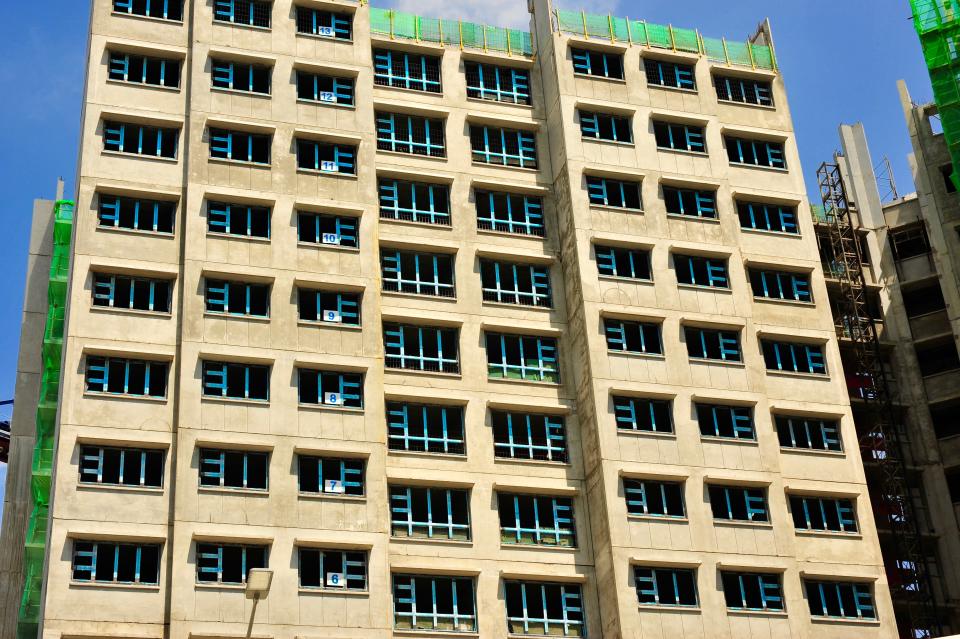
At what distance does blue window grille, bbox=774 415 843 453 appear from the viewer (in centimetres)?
5075

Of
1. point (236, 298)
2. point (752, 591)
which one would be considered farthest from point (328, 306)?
point (752, 591)

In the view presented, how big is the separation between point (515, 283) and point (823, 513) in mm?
14450

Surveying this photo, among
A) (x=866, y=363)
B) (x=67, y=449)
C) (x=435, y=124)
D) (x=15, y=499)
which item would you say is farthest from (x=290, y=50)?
(x=866, y=363)

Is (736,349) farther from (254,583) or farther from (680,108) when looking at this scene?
(254,583)

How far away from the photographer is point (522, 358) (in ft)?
164

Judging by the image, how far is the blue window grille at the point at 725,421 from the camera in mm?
49406

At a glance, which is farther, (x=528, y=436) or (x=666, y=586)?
(x=528, y=436)

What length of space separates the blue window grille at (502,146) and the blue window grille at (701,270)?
7.30 m

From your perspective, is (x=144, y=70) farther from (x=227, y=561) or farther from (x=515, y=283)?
(x=227, y=561)

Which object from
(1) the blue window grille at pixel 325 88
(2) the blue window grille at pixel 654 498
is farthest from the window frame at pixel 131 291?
(2) the blue window grille at pixel 654 498

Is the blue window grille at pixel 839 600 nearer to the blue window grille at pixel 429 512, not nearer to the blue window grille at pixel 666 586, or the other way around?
the blue window grille at pixel 666 586

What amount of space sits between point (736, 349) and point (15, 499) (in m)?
30.8

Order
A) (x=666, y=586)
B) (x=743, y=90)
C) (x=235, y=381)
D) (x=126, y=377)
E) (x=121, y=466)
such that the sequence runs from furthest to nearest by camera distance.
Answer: (x=743, y=90), (x=666, y=586), (x=235, y=381), (x=126, y=377), (x=121, y=466)

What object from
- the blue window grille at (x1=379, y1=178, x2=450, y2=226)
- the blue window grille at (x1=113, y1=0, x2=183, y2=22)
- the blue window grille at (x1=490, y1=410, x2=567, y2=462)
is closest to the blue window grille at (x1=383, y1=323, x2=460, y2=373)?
the blue window grille at (x1=490, y1=410, x2=567, y2=462)
